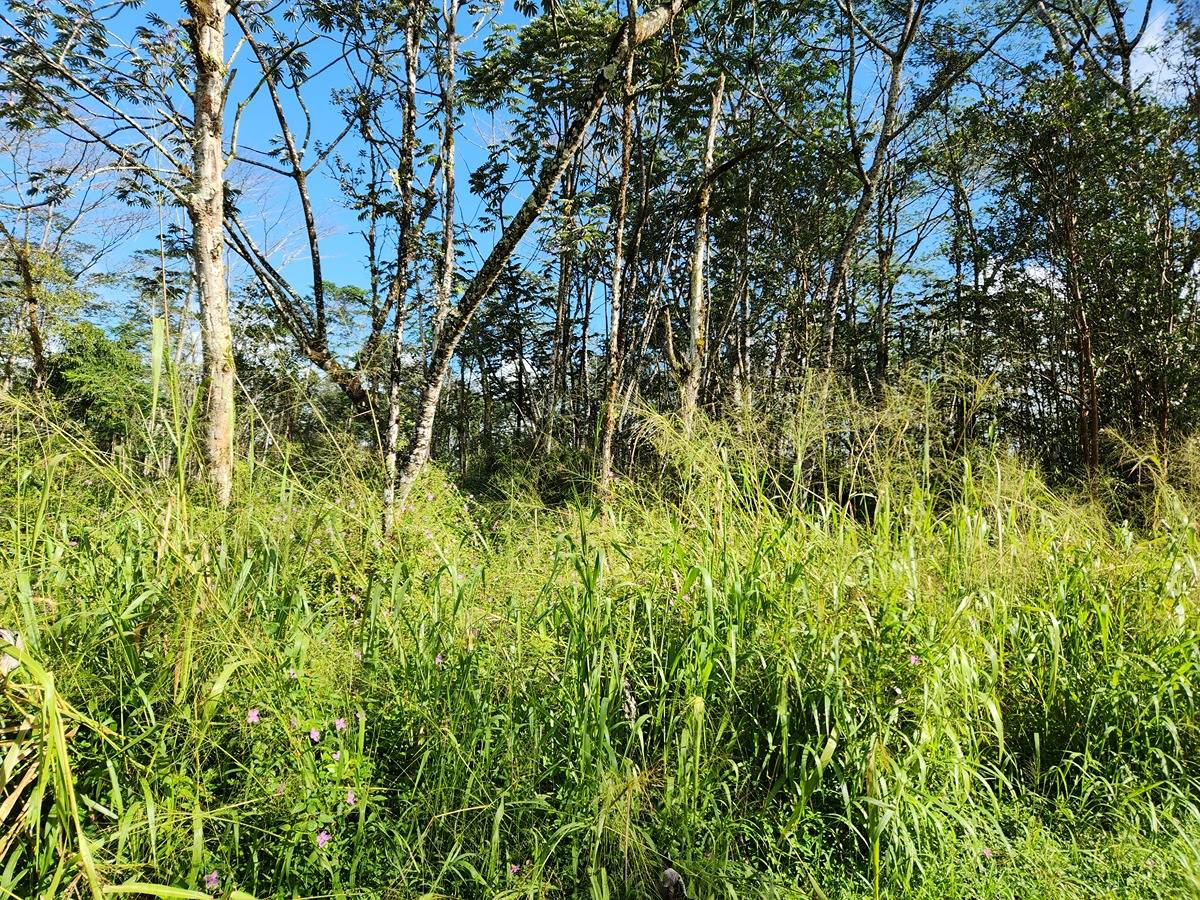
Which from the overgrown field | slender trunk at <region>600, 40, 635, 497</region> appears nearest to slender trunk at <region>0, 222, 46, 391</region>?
slender trunk at <region>600, 40, 635, 497</region>

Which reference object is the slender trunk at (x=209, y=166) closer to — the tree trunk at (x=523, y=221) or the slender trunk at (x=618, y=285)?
the tree trunk at (x=523, y=221)

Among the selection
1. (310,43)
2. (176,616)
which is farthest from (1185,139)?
(176,616)

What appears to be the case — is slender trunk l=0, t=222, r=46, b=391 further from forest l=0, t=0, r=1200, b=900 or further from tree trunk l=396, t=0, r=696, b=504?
tree trunk l=396, t=0, r=696, b=504

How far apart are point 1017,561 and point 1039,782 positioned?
104cm

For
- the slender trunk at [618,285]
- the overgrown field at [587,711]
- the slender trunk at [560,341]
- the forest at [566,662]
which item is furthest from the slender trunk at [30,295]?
the overgrown field at [587,711]

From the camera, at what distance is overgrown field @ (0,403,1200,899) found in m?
1.68

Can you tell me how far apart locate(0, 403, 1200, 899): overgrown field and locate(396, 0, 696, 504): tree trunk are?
1.31 metres

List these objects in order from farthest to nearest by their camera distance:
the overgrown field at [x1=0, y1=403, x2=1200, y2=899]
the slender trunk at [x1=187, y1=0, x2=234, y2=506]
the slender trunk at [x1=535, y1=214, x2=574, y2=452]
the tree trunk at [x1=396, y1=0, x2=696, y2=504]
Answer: the slender trunk at [x1=535, y1=214, x2=574, y2=452] < the slender trunk at [x1=187, y1=0, x2=234, y2=506] < the tree trunk at [x1=396, y1=0, x2=696, y2=504] < the overgrown field at [x1=0, y1=403, x2=1200, y2=899]

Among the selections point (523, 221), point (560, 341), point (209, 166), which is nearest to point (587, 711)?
point (523, 221)

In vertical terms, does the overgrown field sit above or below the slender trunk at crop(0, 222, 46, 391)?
below

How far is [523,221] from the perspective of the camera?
3.71 meters

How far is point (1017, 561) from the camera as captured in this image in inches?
116

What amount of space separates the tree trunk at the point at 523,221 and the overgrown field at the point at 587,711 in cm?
131

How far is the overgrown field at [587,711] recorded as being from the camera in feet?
5.51
